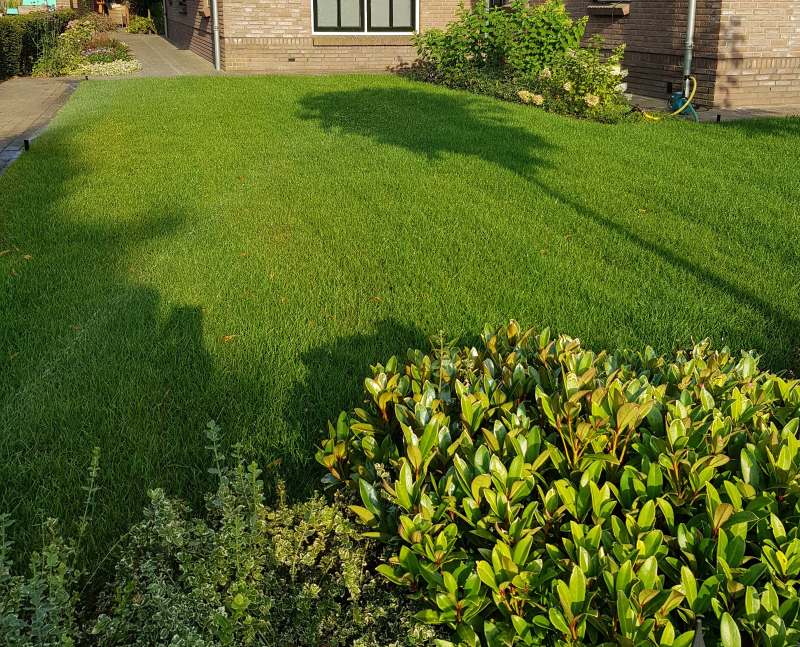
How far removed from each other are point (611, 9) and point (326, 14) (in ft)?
23.2

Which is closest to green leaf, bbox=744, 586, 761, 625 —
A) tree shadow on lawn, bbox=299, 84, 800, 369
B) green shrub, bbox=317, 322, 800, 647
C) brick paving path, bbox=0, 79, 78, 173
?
green shrub, bbox=317, 322, 800, 647

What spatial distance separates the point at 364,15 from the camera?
63.1ft

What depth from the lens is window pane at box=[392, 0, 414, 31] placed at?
1934cm

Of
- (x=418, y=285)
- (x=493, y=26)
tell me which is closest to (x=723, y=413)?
(x=418, y=285)

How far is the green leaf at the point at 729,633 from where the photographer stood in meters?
1.54

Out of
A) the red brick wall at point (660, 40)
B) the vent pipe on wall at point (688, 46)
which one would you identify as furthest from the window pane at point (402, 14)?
the vent pipe on wall at point (688, 46)

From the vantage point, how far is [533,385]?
2.46 m

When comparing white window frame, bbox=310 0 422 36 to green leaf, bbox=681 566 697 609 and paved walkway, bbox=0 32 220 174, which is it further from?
green leaf, bbox=681 566 697 609

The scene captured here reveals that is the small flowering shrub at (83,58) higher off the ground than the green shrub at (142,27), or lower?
lower

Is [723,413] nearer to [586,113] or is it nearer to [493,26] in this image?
[586,113]

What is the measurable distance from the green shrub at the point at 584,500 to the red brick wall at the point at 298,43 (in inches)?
697

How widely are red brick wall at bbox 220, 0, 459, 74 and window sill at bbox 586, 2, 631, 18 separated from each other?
470 cm

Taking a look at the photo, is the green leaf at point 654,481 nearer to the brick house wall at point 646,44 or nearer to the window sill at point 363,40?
the brick house wall at point 646,44

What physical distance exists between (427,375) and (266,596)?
2.77ft
